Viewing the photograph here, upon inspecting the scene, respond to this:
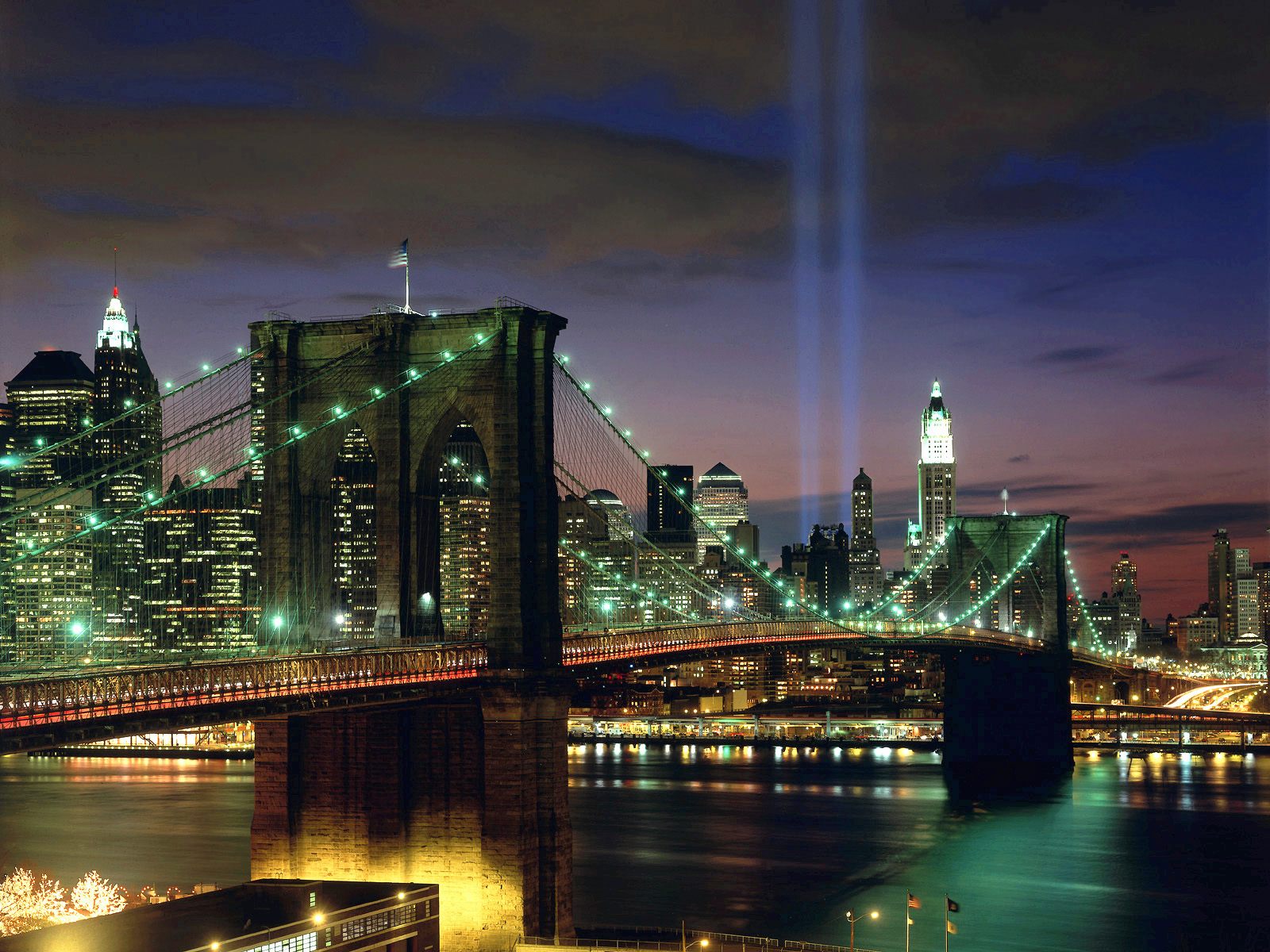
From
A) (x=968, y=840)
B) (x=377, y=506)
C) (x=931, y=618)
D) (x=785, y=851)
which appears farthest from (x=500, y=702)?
(x=931, y=618)

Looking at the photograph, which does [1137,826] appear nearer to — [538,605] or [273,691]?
[538,605]

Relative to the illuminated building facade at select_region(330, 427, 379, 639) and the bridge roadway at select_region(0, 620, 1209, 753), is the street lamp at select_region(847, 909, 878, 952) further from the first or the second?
the illuminated building facade at select_region(330, 427, 379, 639)

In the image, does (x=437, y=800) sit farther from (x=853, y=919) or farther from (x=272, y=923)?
(x=853, y=919)

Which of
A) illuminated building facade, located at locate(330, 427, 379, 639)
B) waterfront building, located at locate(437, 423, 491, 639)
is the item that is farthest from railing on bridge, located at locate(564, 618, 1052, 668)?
waterfront building, located at locate(437, 423, 491, 639)

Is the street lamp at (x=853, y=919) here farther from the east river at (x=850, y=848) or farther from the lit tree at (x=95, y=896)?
the lit tree at (x=95, y=896)

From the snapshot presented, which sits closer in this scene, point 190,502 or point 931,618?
point 190,502

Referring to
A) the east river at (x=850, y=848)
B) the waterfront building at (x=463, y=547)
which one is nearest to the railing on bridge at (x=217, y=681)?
the east river at (x=850, y=848)

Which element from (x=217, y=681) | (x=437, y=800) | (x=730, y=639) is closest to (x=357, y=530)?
(x=730, y=639)

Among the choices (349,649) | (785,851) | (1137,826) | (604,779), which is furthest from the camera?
(604,779)
